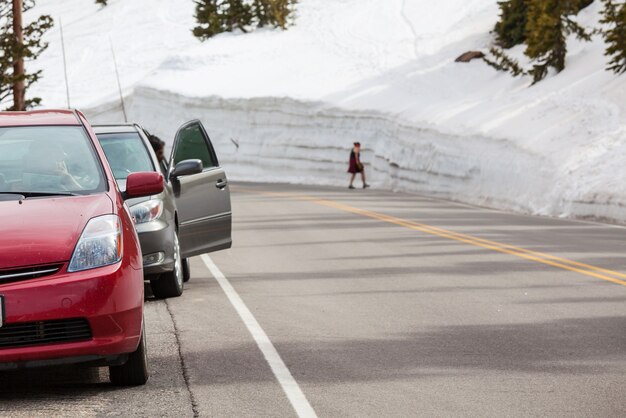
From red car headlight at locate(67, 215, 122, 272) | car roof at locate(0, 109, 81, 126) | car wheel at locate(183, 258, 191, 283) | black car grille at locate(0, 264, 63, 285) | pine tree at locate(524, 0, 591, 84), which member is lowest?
car wheel at locate(183, 258, 191, 283)

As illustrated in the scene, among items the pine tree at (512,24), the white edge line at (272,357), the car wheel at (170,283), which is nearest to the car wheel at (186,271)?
the white edge line at (272,357)

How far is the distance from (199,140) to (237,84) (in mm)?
52492

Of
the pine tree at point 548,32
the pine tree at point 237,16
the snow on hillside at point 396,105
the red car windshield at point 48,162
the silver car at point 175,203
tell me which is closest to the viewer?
the red car windshield at point 48,162

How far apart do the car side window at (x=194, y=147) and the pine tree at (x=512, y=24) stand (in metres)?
46.0

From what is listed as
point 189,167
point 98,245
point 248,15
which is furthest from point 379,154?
point 98,245

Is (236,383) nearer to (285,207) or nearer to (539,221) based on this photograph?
(539,221)

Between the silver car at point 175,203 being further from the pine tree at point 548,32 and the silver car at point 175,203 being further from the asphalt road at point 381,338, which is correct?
the pine tree at point 548,32

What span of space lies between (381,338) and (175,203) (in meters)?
3.89

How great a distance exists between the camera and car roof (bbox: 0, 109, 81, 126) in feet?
Answer: 28.4

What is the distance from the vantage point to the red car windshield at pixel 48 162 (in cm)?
816

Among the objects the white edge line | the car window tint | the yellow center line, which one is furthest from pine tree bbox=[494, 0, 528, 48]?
the white edge line

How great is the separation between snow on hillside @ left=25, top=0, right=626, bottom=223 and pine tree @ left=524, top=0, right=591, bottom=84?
71 cm

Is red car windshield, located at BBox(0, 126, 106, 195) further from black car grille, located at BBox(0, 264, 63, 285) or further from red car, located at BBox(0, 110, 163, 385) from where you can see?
black car grille, located at BBox(0, 264, 63, 285)

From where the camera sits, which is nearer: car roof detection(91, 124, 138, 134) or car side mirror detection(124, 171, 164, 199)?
car side mirror detection(124, 171, 164, 199)
